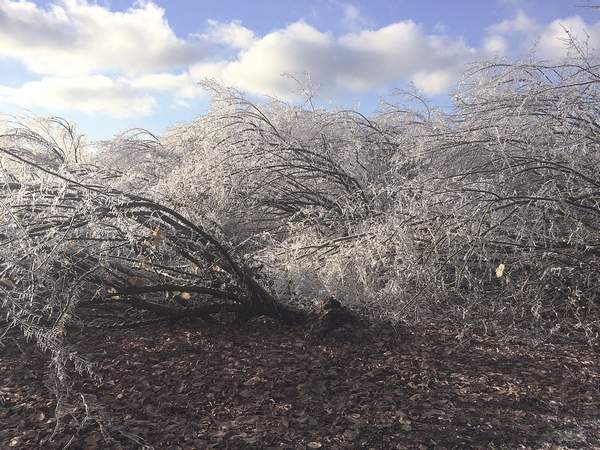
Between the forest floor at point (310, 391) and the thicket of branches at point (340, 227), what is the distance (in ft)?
1.47

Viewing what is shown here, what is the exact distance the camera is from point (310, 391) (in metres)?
5.04

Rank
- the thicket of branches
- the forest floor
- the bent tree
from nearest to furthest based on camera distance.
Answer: the forest floor → the bent tree → the thicket of branches

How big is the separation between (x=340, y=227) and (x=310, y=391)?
8.15ft

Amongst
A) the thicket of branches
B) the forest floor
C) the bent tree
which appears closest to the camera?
the forest floor

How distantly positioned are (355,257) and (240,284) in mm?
1453

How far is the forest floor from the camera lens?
4.21m

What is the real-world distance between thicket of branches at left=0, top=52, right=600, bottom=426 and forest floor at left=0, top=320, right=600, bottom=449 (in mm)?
447

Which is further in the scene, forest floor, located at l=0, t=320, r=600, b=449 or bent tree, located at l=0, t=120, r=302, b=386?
bent tree, located at l=0, t=120, r=302, b=386

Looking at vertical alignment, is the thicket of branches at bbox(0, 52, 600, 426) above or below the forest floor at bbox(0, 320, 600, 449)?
above

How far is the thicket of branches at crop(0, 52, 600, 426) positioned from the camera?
216 inches

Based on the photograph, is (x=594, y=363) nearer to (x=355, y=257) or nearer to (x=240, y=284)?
(x=355, y=257)

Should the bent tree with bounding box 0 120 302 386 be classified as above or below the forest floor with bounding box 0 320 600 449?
above

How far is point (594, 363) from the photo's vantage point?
5574 mm

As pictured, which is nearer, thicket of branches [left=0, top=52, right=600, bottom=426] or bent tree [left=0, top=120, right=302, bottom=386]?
bent tree [left=0, top=120, right=302, bottom=386]
